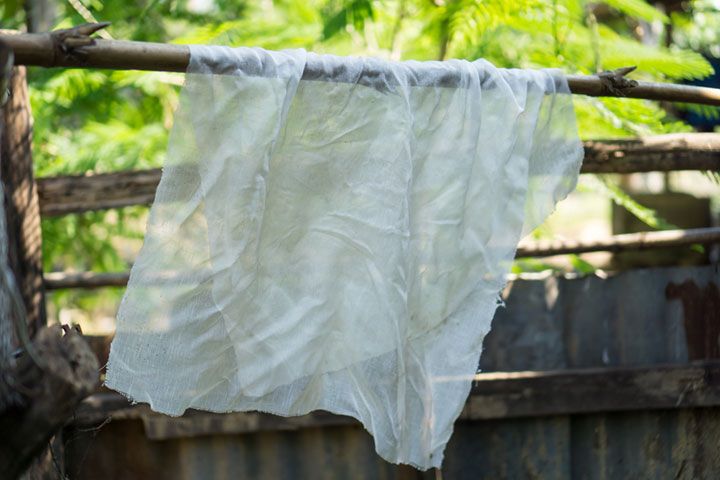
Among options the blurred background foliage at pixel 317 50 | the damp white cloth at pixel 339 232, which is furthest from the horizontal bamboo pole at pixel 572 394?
the blurred background foliage at pixel 317 50

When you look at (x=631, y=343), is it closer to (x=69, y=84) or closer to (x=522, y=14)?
(x=522, y=14)

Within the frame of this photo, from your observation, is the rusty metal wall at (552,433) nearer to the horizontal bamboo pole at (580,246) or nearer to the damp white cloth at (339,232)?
the horizontal bamboo pole at (580,246)

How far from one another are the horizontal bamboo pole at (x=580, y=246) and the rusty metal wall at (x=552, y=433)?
6.2 inches

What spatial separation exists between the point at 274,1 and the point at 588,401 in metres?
3.87

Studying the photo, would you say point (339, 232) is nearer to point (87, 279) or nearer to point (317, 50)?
point (87, 279)

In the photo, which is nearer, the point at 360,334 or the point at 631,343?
the point at 360,334

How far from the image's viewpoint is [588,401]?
2.54m

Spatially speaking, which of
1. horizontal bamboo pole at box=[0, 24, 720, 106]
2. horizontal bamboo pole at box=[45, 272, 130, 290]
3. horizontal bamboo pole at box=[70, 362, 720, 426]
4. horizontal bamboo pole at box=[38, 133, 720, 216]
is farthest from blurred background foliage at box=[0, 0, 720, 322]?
horizontal bamboo pole at box=[0, 24, 720, 106]

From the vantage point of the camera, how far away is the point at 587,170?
2.58 meters

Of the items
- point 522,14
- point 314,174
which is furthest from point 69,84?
point 314,174

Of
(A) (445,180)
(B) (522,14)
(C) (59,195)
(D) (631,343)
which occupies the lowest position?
(D) (631,343)

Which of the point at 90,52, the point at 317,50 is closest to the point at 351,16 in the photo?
the point at 317,50

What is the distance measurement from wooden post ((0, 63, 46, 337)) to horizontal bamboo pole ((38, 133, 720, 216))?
0.86 ft

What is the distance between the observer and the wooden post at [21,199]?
210 centimetres
